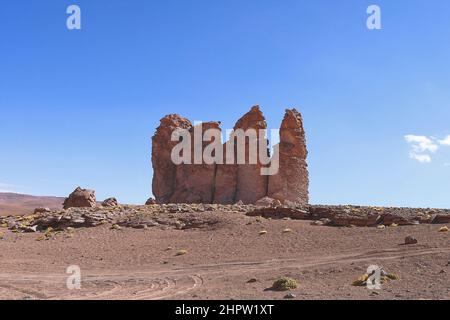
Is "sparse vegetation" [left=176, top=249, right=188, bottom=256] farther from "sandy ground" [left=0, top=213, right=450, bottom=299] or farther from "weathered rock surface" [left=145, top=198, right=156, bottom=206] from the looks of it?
"weathered rock surface" [left=145, top=198, right=156, bottom=206]

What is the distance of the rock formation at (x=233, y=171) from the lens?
177 feet

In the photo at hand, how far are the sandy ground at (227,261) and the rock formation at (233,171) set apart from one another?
1893 cm

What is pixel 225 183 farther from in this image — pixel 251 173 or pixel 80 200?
pixel 80 200

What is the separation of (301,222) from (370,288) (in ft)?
66.5

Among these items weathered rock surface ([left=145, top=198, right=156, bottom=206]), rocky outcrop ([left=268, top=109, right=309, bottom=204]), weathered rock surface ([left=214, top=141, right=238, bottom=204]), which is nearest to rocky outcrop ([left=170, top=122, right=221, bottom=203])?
weathered rock surface ([left=214, top=141, right=238, bottom=204])

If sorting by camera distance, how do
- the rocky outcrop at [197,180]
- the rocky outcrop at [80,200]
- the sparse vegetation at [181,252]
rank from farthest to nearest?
the rocky outcrop at [197,180], the rocky outcrop at [80,200], the sparse vegetation at [181,252]

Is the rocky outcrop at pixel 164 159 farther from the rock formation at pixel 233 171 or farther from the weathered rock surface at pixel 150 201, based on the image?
the weathered rock surface at pixel 150 201

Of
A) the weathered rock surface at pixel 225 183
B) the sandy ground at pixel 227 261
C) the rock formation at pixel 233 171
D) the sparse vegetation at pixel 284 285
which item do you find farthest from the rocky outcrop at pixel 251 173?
the sparse vegetation at pixel 284 285

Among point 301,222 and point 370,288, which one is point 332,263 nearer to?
point 370,288

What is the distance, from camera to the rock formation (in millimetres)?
53844

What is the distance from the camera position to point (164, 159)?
6181 cm

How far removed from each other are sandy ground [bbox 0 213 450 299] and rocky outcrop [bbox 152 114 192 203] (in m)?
26.6

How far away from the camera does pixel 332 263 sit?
19.1 metres
